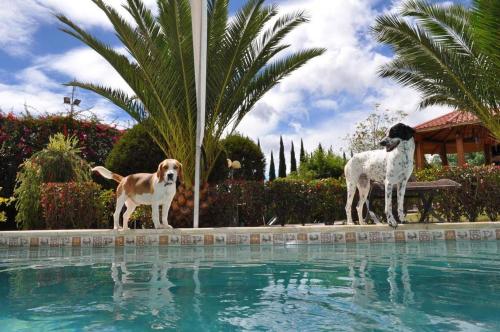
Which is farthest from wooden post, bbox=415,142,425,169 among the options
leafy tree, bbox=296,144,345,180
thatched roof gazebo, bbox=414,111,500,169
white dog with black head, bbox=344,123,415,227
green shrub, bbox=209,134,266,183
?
white dog with black head, bbox=344,123,415,227

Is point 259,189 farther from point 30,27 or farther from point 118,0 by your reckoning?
point 30,27

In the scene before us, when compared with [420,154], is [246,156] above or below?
below

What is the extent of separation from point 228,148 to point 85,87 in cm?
555

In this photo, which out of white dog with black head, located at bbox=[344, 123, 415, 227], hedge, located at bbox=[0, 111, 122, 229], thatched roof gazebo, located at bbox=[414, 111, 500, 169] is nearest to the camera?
white dog with black head, located at bbox=[344, 123, 415, 227]

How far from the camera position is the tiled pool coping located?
21.4 ft

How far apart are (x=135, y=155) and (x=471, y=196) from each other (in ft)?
26.7

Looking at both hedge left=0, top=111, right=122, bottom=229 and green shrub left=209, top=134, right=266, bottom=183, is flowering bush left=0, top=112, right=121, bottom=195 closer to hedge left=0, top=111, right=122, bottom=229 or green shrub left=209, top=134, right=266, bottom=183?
hedge left=0, top=111, right=122, bottom=229

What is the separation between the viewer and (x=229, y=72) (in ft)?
28.0

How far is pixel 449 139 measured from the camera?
69.8 feet

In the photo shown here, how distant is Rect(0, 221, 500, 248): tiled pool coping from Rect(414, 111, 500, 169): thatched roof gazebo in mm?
9991

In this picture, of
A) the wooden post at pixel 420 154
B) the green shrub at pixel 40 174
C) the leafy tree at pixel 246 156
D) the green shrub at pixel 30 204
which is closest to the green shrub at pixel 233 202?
the green shrub at pixel 30 204

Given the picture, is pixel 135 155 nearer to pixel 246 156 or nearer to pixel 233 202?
pixel 233 202

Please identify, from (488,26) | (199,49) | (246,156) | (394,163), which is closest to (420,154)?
(246,156)

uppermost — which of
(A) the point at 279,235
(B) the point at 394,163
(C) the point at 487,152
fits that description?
(C) the point at 487,152
